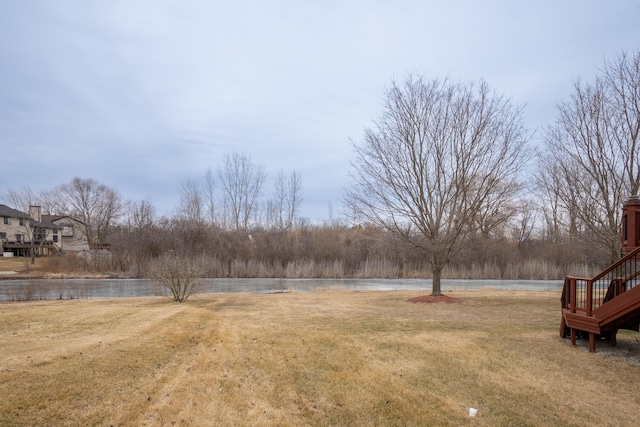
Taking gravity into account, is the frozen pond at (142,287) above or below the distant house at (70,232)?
below

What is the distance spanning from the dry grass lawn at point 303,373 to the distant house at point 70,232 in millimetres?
60416

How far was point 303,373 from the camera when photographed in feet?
20.7

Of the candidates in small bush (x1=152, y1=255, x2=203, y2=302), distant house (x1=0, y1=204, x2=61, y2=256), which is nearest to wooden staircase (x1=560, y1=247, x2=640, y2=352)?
small bush (x1=152, y1=255, x2=203, y2=302)

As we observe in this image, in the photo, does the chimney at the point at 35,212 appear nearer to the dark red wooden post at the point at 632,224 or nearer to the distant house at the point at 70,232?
the distant house at the point at 70,232

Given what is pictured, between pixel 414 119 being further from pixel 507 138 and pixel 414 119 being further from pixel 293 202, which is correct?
pixel 293 202

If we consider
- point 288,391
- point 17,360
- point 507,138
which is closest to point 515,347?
point 288,391

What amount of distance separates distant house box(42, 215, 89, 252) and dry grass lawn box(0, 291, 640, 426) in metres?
60.4

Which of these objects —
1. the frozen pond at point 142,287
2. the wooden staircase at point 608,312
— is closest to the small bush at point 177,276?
the frozen pond at point 142,287

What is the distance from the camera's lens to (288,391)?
18.5 ft

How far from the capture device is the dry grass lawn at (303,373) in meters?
4.93

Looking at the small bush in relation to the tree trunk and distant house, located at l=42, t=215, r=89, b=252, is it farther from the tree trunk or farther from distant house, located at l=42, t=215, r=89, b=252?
distant house, located at l=42, t=215, r=89, b=252

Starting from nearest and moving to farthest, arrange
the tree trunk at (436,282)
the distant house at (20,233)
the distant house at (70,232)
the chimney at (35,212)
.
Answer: the tree trunk at (436,282) → the distant house at (20,233) → the chimney at (35,212) → the distant house at (70,232)

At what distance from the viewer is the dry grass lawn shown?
493 centimetres

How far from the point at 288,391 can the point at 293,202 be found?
146ft
